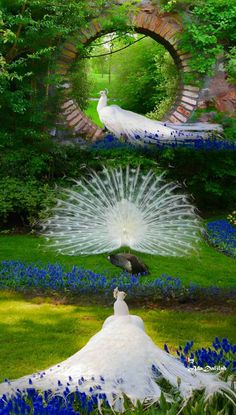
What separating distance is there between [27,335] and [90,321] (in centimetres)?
57

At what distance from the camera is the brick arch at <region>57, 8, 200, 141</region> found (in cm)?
1065

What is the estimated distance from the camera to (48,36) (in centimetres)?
976

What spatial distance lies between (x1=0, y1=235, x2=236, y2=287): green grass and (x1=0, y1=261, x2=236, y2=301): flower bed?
1.04 feet

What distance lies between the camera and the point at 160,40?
11336mm

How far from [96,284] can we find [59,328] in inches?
37.6

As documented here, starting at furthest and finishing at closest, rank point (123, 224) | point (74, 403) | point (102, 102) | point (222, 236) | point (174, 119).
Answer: point (174, 119) < point (102, 102) < point (222, 236) < point (123, 224) < point (74, 403)

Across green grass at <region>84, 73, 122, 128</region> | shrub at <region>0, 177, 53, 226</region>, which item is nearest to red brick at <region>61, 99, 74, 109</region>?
shrub at <region>0, 177, 53, 226</region>

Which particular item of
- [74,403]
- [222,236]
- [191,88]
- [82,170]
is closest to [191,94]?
[191,88]

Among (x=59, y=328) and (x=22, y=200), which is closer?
(x=59, y=328)

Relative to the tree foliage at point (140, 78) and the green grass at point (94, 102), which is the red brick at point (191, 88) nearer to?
the green grass at point (94, 102)

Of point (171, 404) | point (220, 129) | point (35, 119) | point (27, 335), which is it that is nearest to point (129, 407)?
point (171, 404)

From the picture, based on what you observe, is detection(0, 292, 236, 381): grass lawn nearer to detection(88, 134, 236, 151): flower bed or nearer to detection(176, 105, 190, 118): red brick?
detection(88, 134, 236, 151): flower bed

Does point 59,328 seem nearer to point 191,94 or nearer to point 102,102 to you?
point 102,102

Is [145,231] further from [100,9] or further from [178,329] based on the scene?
[100,9]
